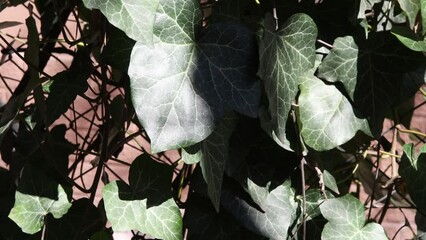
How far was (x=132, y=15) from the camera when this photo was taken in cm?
85

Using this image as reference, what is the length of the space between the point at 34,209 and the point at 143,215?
0.20 m

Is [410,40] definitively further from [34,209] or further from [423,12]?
[34,209]

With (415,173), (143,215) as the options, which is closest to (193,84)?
(143,215)

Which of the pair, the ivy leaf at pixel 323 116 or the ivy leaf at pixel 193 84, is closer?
the ivy leaf at pixel 193 84

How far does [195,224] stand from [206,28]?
11.7 inches

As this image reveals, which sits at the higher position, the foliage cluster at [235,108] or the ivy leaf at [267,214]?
the foliage cluster at [235,108]

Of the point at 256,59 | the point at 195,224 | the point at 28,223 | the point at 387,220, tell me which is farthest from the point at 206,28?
the point at 387,220

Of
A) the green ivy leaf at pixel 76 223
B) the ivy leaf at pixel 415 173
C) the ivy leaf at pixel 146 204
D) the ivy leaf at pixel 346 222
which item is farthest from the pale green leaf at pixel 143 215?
the ivy leaf at pixel 415 173

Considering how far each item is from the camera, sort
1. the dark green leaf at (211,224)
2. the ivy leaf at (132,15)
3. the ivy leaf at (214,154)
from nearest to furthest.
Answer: the ivy leaf at (132,15) → the ivy leaf at (214,154) → the dark green leaf at (211,224)

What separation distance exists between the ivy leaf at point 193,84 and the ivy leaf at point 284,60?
2 cm

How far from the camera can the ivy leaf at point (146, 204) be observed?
1.00 m

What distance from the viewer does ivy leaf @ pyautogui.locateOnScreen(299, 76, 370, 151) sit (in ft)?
3.28

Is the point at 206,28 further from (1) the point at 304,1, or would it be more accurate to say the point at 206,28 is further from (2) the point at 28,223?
(2) the point at 28,223

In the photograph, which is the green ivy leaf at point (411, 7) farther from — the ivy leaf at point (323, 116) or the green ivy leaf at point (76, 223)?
the green ivy leaf at point (76, 223)
